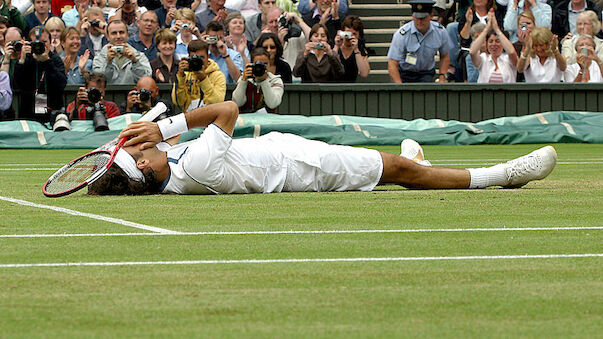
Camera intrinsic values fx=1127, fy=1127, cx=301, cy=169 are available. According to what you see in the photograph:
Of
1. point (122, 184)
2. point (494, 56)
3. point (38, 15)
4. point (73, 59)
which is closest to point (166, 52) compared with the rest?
point (73, 59)

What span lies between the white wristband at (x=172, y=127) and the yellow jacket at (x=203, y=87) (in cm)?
750

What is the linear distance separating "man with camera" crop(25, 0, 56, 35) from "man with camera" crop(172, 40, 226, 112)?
620cm

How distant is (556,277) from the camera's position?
17.0ft

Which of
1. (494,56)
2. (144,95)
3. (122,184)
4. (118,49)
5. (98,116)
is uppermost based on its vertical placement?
(118,49)

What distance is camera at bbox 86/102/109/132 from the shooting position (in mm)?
17562

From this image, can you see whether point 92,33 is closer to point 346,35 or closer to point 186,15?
point 186,15

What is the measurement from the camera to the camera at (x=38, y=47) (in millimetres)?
17781

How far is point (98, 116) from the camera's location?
17688 mm

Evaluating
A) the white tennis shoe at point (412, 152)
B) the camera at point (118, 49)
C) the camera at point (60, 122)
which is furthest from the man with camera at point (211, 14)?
the white tennis shoe at point (412, 152)

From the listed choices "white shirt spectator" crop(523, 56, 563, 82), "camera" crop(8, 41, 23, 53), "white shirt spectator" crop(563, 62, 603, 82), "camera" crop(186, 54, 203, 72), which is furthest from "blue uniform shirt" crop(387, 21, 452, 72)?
"camera" crop(8, 41, 23, 53)

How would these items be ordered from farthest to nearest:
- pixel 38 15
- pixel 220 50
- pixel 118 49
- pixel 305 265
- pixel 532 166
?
pixel 38 15 → pixel 220 50 → pixel 118 49 → pixel 532 166 → pixel 305 265

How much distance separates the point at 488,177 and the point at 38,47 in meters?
10.3

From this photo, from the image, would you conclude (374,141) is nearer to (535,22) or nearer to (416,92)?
(416,92)

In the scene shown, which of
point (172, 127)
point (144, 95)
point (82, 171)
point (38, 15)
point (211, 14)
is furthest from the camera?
point (211, 14)
